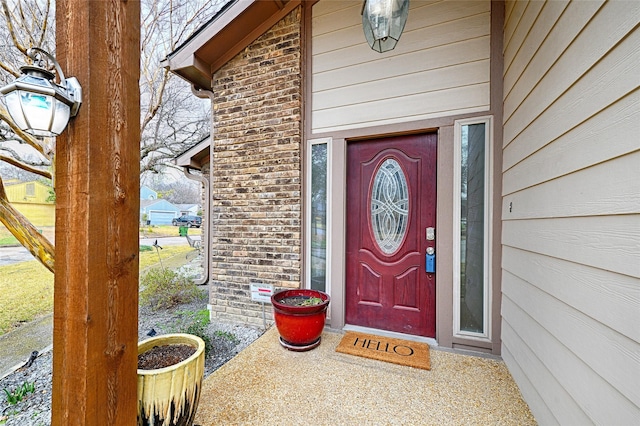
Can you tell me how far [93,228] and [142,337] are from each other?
276 cm

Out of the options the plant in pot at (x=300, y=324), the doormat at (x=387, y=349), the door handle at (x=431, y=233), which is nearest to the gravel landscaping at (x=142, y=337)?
the plant in pot at (x=300, y=324)

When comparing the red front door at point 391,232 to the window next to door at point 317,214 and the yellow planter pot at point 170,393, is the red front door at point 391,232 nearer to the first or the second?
the window next to door at point 317,214

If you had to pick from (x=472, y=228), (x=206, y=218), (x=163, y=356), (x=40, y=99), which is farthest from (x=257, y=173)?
(x=206, y=218)

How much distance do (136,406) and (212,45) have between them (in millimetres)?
3372

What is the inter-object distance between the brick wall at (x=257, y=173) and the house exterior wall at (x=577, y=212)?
2.01m

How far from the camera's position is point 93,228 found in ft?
3.43

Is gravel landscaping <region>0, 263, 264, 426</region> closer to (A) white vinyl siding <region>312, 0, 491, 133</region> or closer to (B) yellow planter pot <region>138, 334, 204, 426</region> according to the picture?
(B) yellow planter pot <region>138, 334, 204, 426</region>

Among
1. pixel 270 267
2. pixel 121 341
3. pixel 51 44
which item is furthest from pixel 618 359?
pixel 51 44

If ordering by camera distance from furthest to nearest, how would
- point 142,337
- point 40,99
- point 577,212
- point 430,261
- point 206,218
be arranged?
point 206,218, point 142,337, point 430,261, point 577,212, point 40,99

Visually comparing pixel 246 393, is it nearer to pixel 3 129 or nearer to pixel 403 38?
pixel 403 38

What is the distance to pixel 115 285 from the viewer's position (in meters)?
1.13

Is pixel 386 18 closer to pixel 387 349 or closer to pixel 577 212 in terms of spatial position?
pixel 577 212

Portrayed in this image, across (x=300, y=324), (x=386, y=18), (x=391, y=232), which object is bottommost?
(x=300, y=324)

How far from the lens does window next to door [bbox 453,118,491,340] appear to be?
2.38 meters
